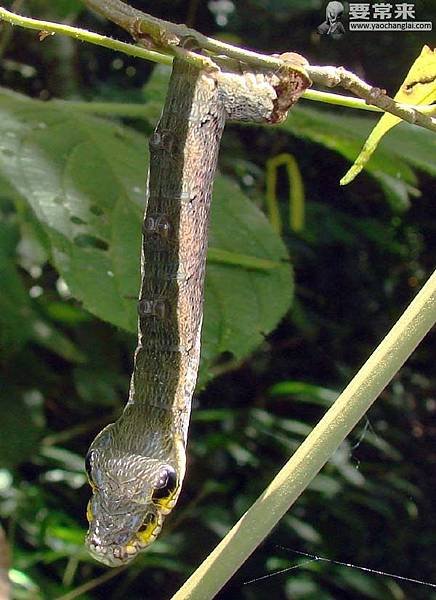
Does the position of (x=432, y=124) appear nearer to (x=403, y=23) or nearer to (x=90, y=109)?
(x=90, y=109)

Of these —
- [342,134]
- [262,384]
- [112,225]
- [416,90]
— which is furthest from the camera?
[262,384]

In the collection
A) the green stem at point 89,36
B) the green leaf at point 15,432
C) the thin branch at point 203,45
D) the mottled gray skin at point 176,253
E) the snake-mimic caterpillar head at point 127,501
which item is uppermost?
the thin branch at point 203,45

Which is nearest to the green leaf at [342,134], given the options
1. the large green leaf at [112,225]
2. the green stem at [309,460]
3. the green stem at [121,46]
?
the large green leaf at [112,225]

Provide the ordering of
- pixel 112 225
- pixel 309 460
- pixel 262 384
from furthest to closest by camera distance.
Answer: pixel 262 384 < pixel 112 225 < pixel 309 460

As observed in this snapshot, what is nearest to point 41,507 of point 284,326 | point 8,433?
point 8,433

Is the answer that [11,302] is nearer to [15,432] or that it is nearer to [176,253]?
[15,432]

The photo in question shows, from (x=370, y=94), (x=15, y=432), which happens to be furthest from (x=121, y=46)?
(x=15, y=432)

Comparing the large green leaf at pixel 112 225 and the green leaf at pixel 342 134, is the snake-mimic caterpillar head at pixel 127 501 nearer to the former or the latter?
the large green leaf at pixel 112 225
